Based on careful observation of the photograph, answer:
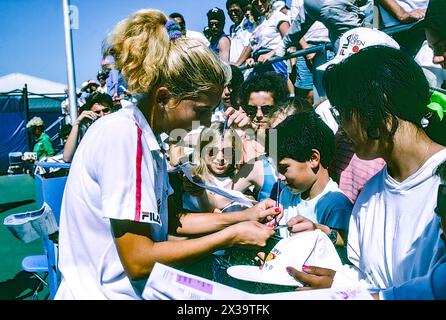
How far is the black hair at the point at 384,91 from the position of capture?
106cm

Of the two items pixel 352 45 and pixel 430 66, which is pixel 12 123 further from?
pixel 430 66

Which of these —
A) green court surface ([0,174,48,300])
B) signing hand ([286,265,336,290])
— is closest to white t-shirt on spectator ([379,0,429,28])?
signing hand ([286,265,336,290])

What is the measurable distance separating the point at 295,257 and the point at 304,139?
0.51m

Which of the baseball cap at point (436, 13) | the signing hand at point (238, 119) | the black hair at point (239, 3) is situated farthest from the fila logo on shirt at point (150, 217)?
the black hair at point (239, 3)

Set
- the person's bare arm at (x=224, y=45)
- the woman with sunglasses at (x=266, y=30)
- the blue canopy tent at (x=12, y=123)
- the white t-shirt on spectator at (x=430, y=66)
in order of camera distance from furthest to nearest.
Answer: the blue canopy tent at (x=12, y=123)
the person's bare arm at (x=224, y=45)
the woman with sunglasses at (x=266, y=30)
the white t-shirt on spectator at (x=430, y=66)

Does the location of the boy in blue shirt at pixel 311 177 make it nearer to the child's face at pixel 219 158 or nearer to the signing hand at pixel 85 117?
the child's face at pixel 219 158

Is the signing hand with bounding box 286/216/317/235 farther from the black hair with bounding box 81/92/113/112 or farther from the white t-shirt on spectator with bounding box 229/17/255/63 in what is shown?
the white t-shirt on spectator with bounding box 229/17/255/63

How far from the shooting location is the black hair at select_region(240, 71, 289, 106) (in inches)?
83.4

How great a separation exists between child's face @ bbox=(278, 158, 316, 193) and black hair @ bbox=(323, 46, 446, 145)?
0.45m

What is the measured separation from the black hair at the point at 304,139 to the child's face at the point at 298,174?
0.02 m

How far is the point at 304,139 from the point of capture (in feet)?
5.11

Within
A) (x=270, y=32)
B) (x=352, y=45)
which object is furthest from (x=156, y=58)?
(x=270, y=32)

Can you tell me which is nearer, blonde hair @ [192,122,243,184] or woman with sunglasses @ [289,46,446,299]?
woman with sunglasses @ [289,46,446,299]

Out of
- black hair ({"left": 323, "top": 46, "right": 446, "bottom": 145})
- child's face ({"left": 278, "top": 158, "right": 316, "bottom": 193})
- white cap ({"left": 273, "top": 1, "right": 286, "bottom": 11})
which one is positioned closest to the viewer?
black hair ({"left": 323, "top": 46, "right": 446, "bottom": 145})
